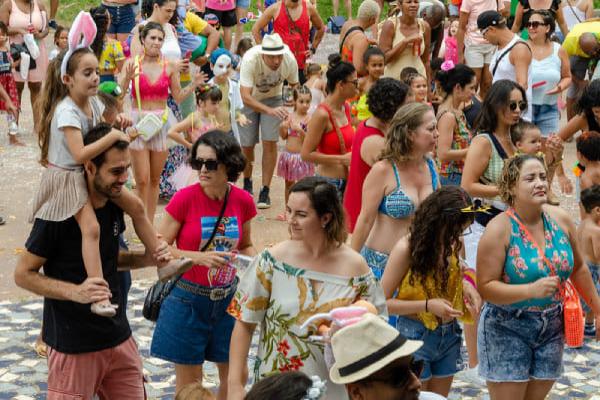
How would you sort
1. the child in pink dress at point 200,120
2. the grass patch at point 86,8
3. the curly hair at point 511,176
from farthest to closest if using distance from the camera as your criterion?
the grass patch at point 86,8
the child in pink dress at point 200,120
the curly hair at point 511,176

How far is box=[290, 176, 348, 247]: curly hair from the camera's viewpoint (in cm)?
501

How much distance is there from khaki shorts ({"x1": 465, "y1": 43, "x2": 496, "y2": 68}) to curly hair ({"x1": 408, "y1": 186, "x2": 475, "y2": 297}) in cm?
980

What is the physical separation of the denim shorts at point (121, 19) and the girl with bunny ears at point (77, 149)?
846 cm

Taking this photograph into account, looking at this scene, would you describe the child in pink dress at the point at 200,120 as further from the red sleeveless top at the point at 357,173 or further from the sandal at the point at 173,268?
the sandal at the point at 173,268

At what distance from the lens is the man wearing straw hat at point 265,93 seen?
1191cm

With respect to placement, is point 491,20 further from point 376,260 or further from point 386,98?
point 376,260

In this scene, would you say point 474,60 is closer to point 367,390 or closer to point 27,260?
point 27,260

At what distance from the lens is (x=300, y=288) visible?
4.89 metres

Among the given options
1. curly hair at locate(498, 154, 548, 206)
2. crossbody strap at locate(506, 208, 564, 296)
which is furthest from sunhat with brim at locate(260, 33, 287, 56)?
crossbody strap at locate(506, 208, 564, 296)

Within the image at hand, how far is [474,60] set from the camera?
49.4 feet

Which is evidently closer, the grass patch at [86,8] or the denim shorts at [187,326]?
the denim shorts at [187,326]

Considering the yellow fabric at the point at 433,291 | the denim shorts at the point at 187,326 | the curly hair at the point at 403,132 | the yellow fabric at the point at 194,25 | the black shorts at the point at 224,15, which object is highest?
the curly hair at the point at 403,132

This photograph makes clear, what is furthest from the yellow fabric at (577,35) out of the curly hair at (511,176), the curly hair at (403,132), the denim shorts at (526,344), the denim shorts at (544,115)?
the denim shorts at (526,344)

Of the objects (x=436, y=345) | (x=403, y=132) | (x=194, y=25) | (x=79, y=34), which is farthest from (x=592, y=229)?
(x=194, y=25)
